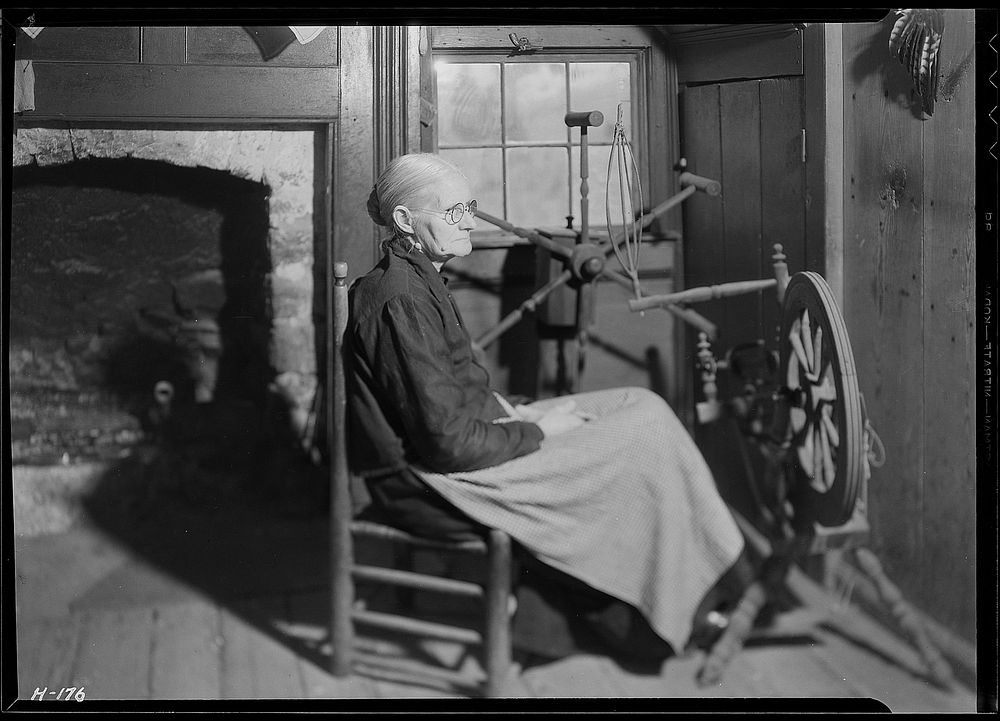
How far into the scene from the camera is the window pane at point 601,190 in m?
1.80

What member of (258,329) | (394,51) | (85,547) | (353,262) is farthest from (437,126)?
(85,547)

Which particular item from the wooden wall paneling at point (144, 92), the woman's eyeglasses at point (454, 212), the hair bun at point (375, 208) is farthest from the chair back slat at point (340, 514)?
the wooden wall paneling at point (144, 92)

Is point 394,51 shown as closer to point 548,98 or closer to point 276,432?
point 548,98

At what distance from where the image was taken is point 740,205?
5.82ft

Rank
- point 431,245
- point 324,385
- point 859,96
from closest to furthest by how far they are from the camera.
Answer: point 431,245, point 859,96, point 324,385

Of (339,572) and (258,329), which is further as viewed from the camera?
(258,329)

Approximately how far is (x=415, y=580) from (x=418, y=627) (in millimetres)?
93

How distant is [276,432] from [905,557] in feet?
4.44

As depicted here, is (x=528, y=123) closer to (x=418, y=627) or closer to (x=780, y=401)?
(x=780, y=401)

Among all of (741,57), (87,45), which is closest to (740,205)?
(741,57)

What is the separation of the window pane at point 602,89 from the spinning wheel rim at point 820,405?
0.51 meters

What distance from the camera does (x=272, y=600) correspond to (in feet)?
5.66

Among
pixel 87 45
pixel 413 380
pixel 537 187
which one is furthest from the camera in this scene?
pixel 537 187

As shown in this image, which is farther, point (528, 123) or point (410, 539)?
point (528, 123)
